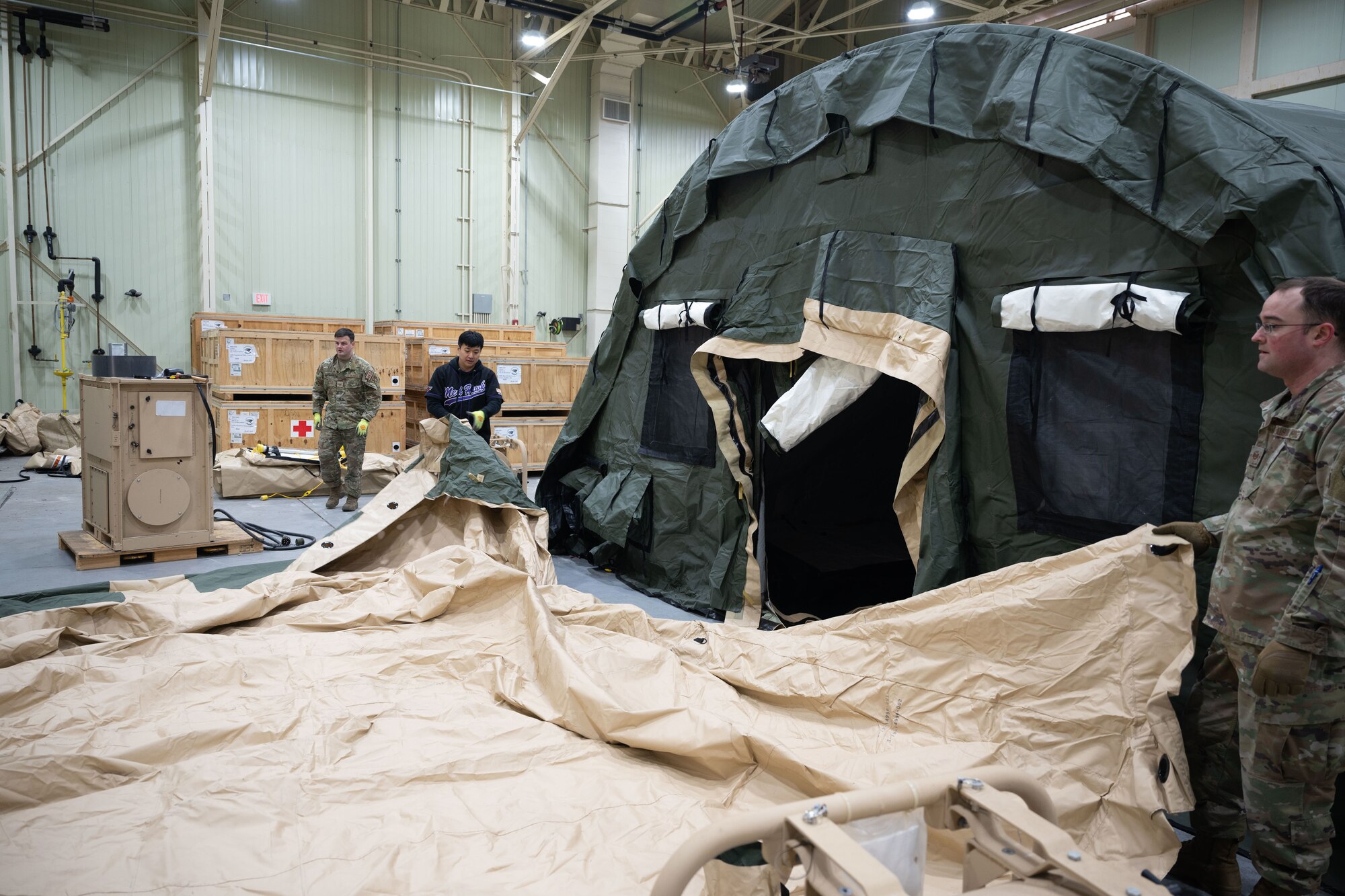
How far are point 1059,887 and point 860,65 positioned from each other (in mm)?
3921

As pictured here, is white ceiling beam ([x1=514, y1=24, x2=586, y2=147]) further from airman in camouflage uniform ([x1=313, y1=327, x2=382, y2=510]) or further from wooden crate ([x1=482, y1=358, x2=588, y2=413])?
airman in camouflage uniform ([x1=313, y1=327, x2=382, y2=510])

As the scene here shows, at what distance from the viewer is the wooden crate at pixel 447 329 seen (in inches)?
487

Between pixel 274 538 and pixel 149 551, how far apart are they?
35.1 inches

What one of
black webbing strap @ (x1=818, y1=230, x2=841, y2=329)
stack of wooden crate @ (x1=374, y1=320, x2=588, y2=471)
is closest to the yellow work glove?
black webbing strap @ (x1=818, y1=230, x2=841, y2=329)

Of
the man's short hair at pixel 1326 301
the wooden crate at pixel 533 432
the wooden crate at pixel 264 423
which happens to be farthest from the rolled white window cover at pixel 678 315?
the wooden crate at pixel 264 423

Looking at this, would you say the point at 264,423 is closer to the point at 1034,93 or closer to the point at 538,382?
the point at 538,382

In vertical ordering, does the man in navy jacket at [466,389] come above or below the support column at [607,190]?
below

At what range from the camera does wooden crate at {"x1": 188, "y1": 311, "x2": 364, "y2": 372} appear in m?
11.4

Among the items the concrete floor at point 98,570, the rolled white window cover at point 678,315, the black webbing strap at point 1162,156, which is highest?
the black webbing strap at point 1162,156

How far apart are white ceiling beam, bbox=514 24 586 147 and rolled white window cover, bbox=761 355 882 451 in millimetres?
8967

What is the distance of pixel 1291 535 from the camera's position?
2209 millimetres

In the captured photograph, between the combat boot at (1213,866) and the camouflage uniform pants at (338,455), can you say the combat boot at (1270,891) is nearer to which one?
the combat boot at (1213,866)

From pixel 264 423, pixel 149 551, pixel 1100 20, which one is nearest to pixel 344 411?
pixel 149 551

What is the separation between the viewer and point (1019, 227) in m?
3.59
